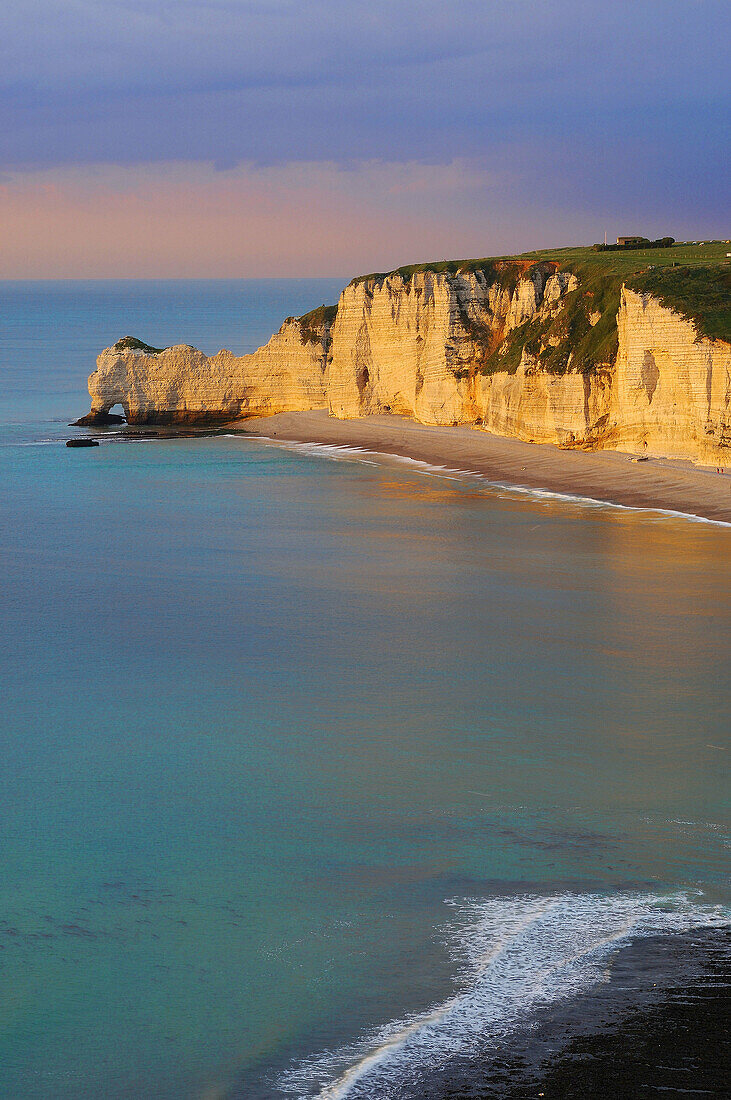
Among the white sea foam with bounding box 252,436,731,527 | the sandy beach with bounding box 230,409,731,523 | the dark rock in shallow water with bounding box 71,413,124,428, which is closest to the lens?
the white sea foam with bounding box 252,436,731,527

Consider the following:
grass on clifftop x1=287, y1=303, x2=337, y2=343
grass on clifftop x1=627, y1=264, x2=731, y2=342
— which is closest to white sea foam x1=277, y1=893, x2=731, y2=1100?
grass on clifftop x1=627, y1=264, x2=731, y2=342

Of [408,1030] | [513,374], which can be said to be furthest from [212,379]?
[408,1030]

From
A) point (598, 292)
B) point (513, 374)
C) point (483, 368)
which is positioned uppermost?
point (598, 292)

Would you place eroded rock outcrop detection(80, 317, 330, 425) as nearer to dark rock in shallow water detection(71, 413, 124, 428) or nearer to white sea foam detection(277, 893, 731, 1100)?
dark rock in shallow water detection(71, 413, 124, 428)

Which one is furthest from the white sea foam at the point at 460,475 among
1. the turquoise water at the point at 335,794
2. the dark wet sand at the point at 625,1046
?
the dark wet sand at the point at 625,1046

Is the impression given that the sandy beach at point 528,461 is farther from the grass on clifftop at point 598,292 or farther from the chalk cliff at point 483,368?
the grass on clifftop at point 598,292

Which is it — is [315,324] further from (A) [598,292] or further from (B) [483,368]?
(A) [598,292]

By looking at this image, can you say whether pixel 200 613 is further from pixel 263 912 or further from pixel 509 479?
pixel 509 479
